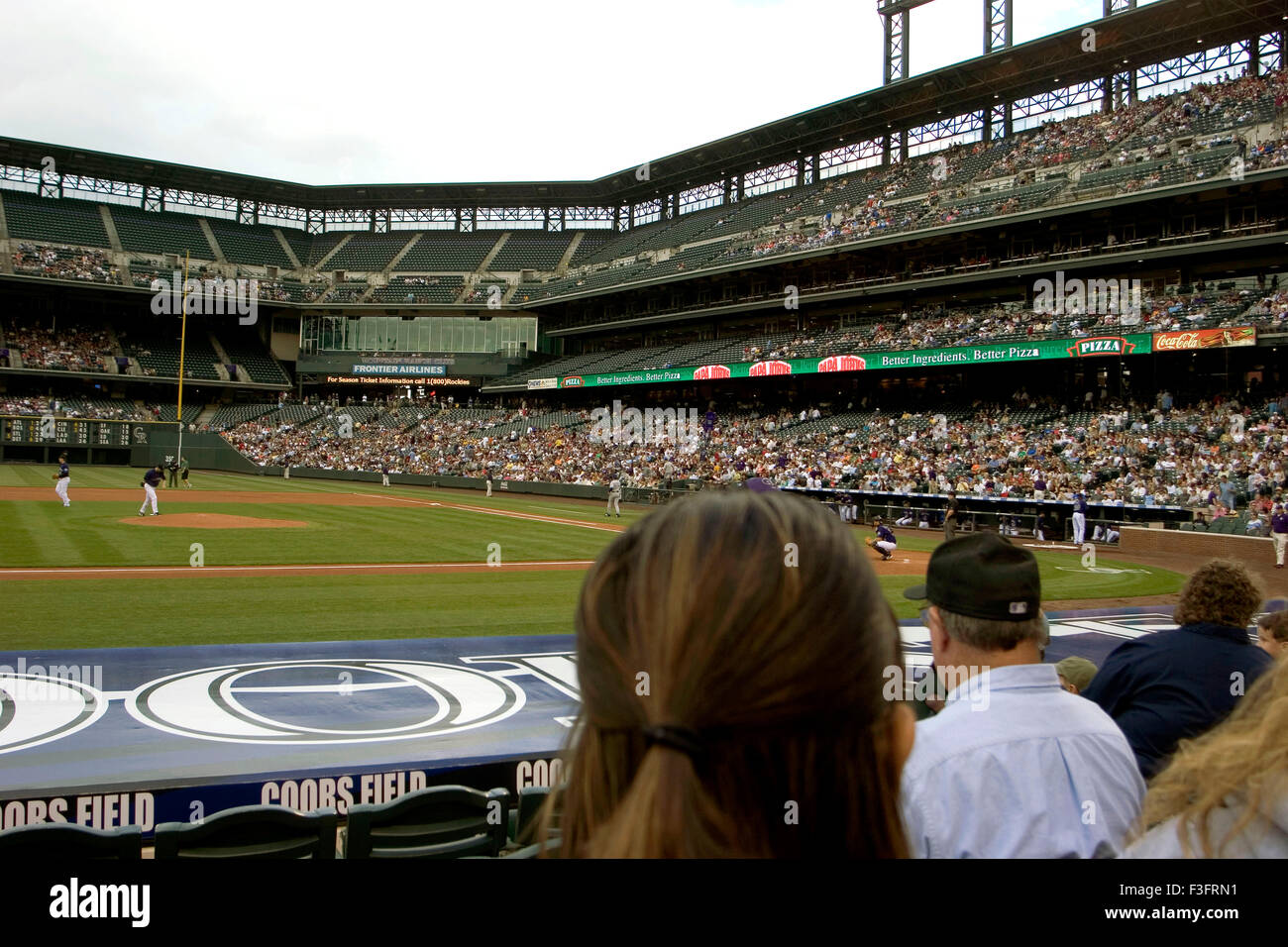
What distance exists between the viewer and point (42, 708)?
8.16m

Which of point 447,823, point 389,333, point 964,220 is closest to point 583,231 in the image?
point 389,333

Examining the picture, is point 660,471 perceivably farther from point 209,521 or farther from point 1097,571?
point 1097,571

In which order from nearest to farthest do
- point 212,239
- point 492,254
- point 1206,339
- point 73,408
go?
point 1206,339 < point 73,408 < point 212,239 < point 492,254

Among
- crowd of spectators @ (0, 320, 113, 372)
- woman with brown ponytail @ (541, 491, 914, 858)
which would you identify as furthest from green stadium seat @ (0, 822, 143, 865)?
crowd of spectators @ (0, 320, 113, 372)

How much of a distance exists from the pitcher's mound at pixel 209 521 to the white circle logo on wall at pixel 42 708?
17.6 metres

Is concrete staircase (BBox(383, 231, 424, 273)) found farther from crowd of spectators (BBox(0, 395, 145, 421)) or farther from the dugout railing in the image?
the dugout railing

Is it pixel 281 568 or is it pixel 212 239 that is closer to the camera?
pixel 281 568

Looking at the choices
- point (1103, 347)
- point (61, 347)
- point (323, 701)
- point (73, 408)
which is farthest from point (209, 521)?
point (61, 347)

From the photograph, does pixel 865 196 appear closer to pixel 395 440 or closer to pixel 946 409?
pixel 946 409

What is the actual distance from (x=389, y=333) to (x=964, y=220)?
5413 centimetres

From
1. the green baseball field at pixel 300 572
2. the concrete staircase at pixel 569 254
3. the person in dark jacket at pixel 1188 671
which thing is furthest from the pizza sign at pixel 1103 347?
the concrete staircase at pixel 569 254

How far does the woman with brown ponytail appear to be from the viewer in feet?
4.20

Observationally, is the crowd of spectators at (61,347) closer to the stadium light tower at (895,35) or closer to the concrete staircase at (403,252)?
the concrete staircase at (403,252)

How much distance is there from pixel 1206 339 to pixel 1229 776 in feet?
121
